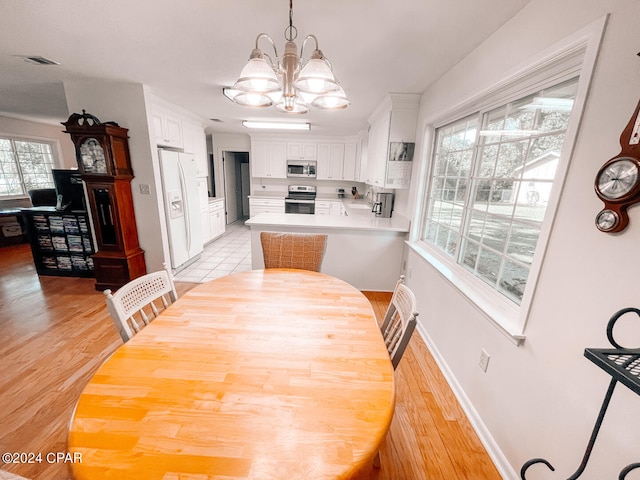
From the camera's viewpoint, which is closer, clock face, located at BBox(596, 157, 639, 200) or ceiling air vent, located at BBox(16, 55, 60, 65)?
clock face, located at BBox(596, 157, 639, 200)

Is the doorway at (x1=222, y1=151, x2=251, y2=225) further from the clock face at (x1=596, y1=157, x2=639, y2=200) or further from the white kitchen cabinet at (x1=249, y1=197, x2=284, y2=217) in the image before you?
the clock face at (x1=596, y1=157, x2=639, y2=200)

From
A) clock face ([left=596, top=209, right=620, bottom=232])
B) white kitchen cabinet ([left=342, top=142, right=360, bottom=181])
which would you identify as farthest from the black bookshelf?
white kitchen cabinet ([left=342, top=142, right=360, bottom=181])

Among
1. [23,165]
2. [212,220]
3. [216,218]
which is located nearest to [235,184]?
[216,218]

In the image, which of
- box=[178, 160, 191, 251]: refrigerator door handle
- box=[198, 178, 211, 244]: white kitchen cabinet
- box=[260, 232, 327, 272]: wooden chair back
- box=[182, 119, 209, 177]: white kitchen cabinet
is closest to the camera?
box=[260, 232, 327, 272]: wooden chair back

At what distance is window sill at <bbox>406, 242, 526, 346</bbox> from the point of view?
1.28m

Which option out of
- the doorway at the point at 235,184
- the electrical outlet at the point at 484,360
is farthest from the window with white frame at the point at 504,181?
the doorway at the point at 235,184

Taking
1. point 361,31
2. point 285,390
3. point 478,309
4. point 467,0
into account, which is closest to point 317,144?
point 361,31

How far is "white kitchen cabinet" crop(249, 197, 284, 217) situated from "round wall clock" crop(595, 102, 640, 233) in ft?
17.9


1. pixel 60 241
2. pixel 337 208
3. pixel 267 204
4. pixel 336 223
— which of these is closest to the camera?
pixel 336 223

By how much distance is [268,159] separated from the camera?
582 centimetres

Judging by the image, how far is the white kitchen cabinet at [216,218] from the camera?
16.5ft

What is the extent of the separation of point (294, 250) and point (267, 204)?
4.16 meters

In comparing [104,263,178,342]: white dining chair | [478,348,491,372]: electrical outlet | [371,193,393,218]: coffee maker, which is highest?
[371,193,393,218]: coffee maker

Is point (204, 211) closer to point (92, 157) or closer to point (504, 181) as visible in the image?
point (92, 157)
